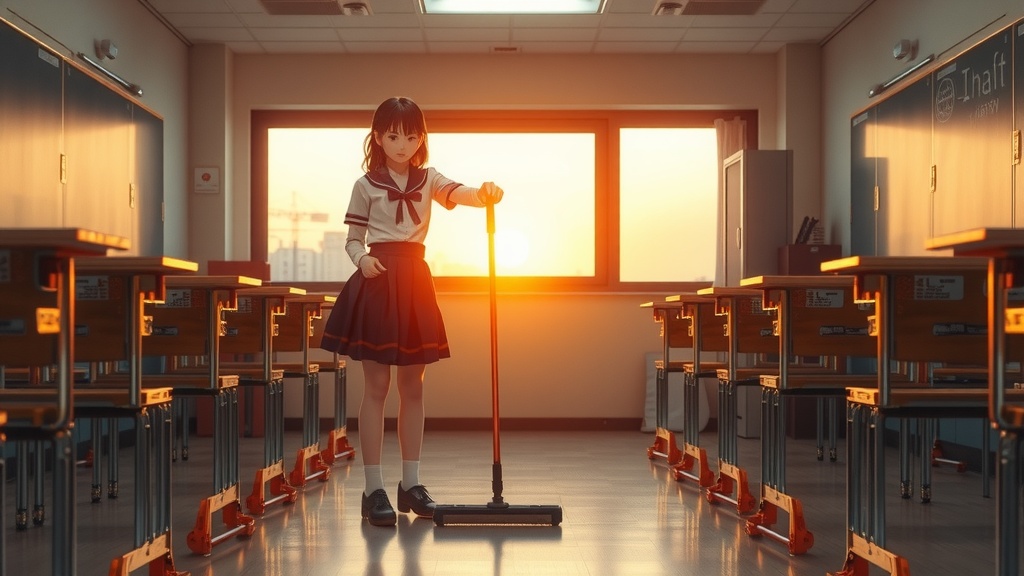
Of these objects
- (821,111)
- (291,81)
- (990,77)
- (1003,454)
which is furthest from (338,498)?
(821,111)

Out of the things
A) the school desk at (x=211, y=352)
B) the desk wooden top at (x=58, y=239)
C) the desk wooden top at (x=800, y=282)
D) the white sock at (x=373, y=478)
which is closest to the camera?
the desk wooden top at (x=58, y=239)

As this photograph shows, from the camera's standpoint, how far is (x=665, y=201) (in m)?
6.98

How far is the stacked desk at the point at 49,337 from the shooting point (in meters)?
1.78

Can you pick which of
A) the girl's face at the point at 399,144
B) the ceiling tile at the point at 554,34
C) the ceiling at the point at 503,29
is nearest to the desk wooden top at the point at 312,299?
the girl's face at the point at 399,144

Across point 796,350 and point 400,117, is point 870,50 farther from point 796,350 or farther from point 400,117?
point 400,117

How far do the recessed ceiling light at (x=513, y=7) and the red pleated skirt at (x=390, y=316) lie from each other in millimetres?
2944

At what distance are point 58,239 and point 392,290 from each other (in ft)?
5.23

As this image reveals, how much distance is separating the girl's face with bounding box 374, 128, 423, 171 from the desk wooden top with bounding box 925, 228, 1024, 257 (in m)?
1.85

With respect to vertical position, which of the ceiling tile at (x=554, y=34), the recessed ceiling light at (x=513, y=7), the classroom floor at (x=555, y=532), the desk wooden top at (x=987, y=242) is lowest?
the classroom floor at (x=555, y=532)

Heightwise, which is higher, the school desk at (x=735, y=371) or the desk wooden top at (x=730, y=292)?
the desk wooden top at (x=730, y=292)

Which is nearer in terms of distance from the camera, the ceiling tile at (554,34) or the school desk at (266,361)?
the school desk at (266,361)

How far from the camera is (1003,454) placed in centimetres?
176

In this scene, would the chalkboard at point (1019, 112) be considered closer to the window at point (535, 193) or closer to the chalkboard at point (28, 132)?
the window at point (535, 193)

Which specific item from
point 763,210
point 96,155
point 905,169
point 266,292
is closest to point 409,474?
point 266,292
